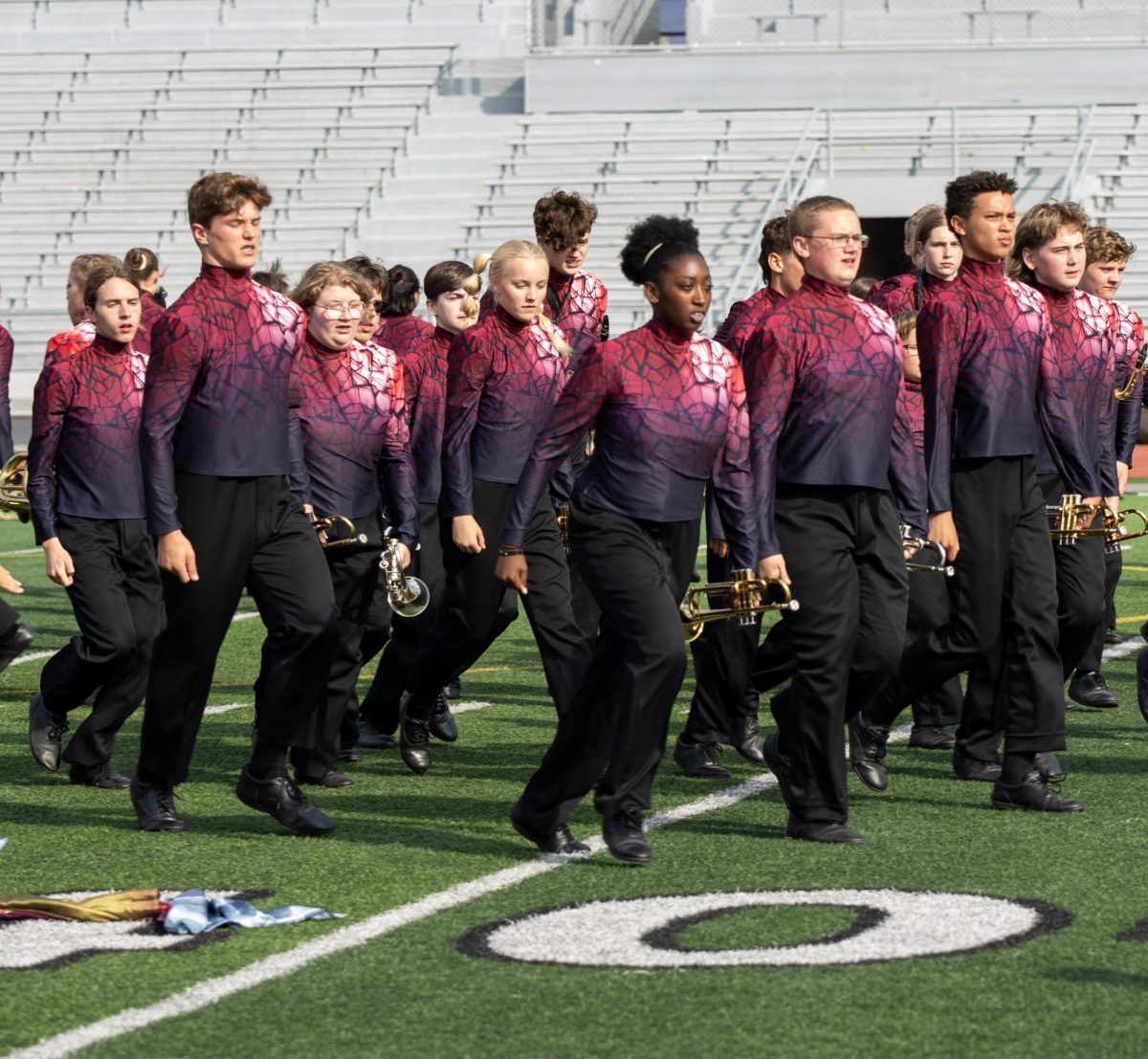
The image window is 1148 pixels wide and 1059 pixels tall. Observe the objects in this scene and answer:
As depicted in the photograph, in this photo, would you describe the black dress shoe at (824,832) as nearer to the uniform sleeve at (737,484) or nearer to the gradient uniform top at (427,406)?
the uniform sleeve at (737,484)

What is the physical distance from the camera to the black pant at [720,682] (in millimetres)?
7379

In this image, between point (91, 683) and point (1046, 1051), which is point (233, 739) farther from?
point (1046, 1051)

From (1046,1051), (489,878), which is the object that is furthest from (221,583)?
(1046,1051)

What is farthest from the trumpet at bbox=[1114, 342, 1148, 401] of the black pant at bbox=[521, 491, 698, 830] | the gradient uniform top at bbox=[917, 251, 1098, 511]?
the black pant at bbox=[521, 491, 698, 830]

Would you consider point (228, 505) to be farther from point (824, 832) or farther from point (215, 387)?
point (824, 832)

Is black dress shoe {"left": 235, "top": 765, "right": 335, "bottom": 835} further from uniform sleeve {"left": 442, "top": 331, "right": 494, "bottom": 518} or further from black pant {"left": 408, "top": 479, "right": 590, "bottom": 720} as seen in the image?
uniform sleeve {"left": 442, "top": 331, "right": 494, "bottom": 518}

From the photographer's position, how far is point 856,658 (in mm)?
6238

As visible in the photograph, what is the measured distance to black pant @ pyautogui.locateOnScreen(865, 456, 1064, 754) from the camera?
6.41 metres

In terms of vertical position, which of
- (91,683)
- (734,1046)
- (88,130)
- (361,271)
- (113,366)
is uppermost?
(88,130)

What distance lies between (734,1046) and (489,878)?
1636 mm

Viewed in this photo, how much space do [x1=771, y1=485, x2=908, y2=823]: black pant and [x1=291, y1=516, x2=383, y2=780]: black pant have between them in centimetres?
180

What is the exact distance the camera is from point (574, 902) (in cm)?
522

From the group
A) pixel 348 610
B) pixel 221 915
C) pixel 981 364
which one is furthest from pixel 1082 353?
pixel 221 915

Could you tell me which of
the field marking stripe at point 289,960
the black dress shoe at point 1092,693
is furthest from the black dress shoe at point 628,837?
the black dress shoe at point 1092,693
